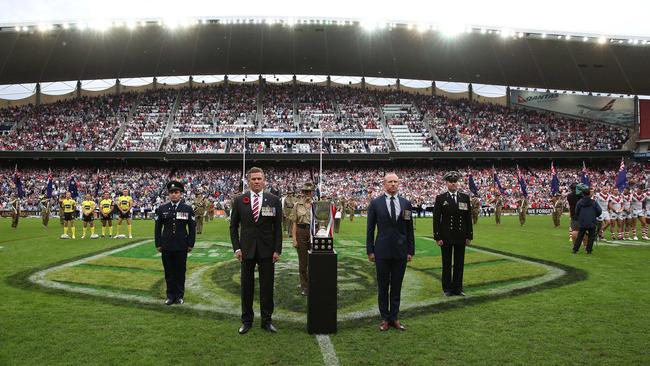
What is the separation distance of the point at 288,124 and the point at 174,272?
143 feet

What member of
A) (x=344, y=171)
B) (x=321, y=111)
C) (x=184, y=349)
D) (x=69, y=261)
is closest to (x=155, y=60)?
(x=321, y=111)

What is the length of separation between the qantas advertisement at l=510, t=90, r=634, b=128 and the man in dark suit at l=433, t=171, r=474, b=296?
5585 centimetres

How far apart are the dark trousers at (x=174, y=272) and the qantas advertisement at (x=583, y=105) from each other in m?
58.5

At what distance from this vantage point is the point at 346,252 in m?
15.3

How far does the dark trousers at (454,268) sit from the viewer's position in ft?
27.9

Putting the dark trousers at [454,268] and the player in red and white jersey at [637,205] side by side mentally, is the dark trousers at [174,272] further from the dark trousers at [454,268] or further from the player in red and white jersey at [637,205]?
the player in red and white jersey at [637,205]

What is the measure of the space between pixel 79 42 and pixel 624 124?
62166 mm

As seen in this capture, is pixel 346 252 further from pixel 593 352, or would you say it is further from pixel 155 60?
pixel 155 60

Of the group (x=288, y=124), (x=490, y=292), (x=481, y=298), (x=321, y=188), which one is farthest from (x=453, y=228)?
(x=288, y=124)

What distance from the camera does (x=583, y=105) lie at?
5634 cm

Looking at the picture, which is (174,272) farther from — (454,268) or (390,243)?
(454,268)

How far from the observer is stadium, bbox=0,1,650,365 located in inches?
247

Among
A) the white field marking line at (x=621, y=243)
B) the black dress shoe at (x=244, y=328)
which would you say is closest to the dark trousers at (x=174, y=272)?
the black dress shoe at (x=244, y=328)

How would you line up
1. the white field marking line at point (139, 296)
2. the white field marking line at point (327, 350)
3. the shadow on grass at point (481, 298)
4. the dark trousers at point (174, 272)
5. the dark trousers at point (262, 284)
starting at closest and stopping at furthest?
the white field marking line at point (327, 350) → the dark trousers at point (262, 284) → the shadow on grass at point (481, 298) → the white field marking line at point (139, 296) → the dark trousers at point (174, 272)
